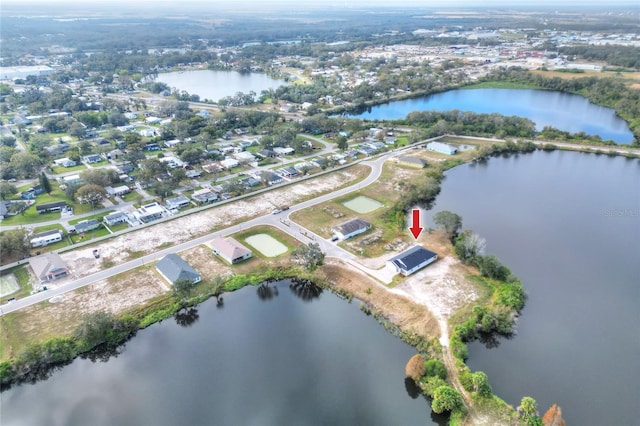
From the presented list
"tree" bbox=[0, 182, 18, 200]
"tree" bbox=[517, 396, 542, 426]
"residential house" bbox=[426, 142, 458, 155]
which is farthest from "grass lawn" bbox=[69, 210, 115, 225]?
"residential house" bbox=[426, 142, 458, 155]

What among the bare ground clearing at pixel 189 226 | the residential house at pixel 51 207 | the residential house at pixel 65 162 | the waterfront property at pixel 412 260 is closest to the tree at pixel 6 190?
the residential house at pixel 51 207

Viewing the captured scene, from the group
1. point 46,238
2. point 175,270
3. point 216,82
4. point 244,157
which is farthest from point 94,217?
point 216,82

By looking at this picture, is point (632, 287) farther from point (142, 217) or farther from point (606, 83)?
point (606, 83)

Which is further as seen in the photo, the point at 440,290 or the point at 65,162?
the point at 65,162

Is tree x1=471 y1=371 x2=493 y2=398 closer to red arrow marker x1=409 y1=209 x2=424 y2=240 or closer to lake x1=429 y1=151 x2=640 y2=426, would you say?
lake x1=429 y1=151 x2=640 y2=426

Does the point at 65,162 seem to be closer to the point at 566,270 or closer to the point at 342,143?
the point at 342,143

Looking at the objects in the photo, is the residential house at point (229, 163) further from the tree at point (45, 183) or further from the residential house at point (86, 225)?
the tree at point (45, 183)
